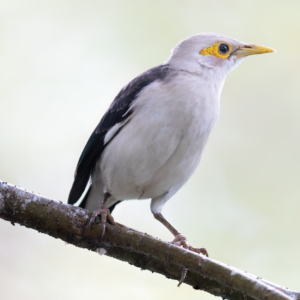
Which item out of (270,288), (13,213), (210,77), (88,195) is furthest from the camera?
(88,195)

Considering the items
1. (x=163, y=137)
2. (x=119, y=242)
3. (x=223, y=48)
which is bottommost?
(x=119, y=242)

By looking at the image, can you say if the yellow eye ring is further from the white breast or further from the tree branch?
the tree branch

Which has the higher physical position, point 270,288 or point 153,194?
point 270,288

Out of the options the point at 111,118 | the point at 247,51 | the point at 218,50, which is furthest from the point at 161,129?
the point at 247,51

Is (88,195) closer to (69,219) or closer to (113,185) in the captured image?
(113,185)

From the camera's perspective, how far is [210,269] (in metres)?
3.47

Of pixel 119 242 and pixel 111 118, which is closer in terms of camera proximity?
pixel 119 242

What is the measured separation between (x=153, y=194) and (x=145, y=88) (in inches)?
53.3

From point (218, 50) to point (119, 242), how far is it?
9.74 ft

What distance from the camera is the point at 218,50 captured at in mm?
5566

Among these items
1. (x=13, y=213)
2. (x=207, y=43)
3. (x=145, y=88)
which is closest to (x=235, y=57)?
(x=207, y=43)

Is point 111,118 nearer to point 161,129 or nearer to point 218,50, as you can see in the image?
point 161,129

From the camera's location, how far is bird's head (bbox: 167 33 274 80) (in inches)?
213

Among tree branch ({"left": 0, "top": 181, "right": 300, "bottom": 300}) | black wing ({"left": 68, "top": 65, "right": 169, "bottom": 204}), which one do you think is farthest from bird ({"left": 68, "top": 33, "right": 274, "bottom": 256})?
tree branch ({"left": 0, "top": 181, "right": 300, "bottom": 300})
